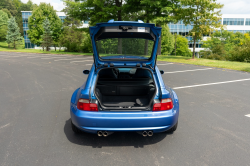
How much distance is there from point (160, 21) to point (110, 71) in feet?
66.5

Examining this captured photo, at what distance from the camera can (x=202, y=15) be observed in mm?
17562

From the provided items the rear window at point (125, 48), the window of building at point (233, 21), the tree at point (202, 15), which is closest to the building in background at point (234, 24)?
the window of building at point (233, 21)

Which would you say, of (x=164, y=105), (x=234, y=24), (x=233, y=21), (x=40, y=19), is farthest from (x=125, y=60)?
(x=234, y=24)

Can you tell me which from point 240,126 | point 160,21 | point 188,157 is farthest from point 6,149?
point 160,21

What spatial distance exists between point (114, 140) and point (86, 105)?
33.2 inches

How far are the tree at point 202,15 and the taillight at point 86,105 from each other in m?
17.0

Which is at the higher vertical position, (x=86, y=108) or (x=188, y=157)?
(x=86, y=108)

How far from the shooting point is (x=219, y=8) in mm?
17344

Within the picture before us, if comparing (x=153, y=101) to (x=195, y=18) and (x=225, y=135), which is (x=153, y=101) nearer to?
(x=225, y=135)

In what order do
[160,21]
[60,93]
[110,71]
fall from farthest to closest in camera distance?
[160,21]
[60,93]
[110,71]

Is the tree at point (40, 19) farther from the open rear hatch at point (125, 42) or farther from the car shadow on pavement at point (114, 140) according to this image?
the car shadow on pavement at point (114, 140)

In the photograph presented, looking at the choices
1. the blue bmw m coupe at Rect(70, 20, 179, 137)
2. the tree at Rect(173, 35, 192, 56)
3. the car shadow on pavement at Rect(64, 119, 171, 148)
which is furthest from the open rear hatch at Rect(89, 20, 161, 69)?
the tree at Rect(173, 35, 192, 56)

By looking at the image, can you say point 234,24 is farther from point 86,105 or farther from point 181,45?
point 86,105

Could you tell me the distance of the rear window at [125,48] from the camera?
386 centimetres
